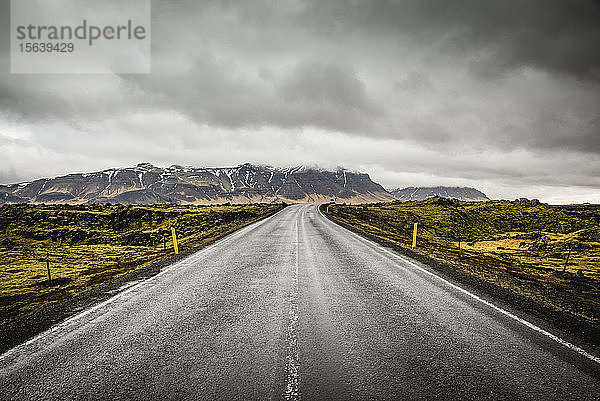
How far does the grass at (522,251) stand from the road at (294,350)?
2.52m

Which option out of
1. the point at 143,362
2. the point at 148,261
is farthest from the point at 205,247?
the point at 143,362

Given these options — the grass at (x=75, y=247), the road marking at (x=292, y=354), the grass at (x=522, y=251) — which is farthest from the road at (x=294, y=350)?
the grass at (x=75, y=247)

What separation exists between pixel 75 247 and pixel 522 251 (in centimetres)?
2967

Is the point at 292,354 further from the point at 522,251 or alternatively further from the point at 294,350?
the point at 522,251

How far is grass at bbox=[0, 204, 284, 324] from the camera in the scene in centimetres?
867

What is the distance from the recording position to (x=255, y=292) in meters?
6.95

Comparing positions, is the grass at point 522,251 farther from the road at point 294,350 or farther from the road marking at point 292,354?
the road marking at point 292,354

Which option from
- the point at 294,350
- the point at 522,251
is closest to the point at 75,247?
the point at 294,350

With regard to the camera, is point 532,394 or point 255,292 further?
point 255,292

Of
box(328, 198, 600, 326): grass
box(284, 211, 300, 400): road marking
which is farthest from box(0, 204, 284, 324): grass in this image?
box(328, 198, 600, 326): grass

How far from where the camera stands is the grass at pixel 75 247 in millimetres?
8672

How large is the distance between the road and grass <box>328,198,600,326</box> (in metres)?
2.52

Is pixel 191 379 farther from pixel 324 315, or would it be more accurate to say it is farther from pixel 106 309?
pixel 106 309

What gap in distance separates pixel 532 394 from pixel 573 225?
4220cm
